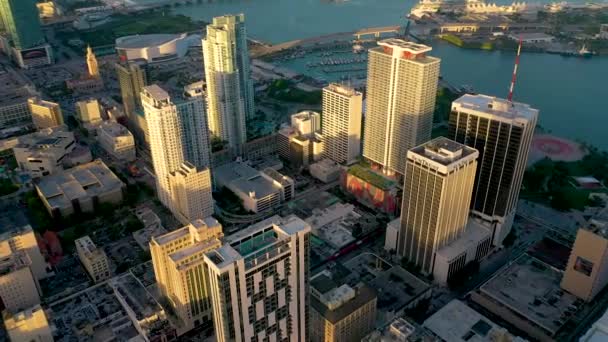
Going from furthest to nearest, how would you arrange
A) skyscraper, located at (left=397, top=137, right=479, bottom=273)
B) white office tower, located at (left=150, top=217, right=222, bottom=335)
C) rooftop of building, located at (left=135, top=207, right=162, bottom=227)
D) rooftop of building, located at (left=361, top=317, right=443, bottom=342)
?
1. rooftop of building, located at (left=135, top=207, right=162, bottom=227)
2. skyscraper, located at (left=397, top=137, right=479, bottom=273)
3. white office tower, located at (left=150, top=217, right=222, bottom=335)
4. rooftop of building, located at (left=361, top=317, right=443, bottom=342)

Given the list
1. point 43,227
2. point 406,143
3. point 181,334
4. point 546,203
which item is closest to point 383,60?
point 406,143

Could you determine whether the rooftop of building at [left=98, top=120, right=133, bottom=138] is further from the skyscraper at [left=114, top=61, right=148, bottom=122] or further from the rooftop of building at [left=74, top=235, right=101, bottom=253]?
the rooftop of building at [left=74, top=235, right=101, bottom=253]

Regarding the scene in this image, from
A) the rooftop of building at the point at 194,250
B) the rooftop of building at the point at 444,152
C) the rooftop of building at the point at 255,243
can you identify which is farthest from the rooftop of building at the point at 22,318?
the rooftop of building at the point at 444,152

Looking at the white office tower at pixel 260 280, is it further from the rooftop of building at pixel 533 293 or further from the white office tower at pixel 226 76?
the white office tower at pixel 226 76

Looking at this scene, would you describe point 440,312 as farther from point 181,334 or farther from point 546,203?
point 546,203

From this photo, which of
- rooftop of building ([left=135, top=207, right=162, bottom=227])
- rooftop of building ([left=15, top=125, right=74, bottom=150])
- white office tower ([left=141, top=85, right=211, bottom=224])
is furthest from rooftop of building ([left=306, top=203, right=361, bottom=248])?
rooftop of building ([left=15, top=125, right=74, bottom=150])

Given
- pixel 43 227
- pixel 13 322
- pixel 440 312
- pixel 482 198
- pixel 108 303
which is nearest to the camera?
pixel 13 322

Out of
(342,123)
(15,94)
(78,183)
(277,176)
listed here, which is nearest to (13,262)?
(78,183)
